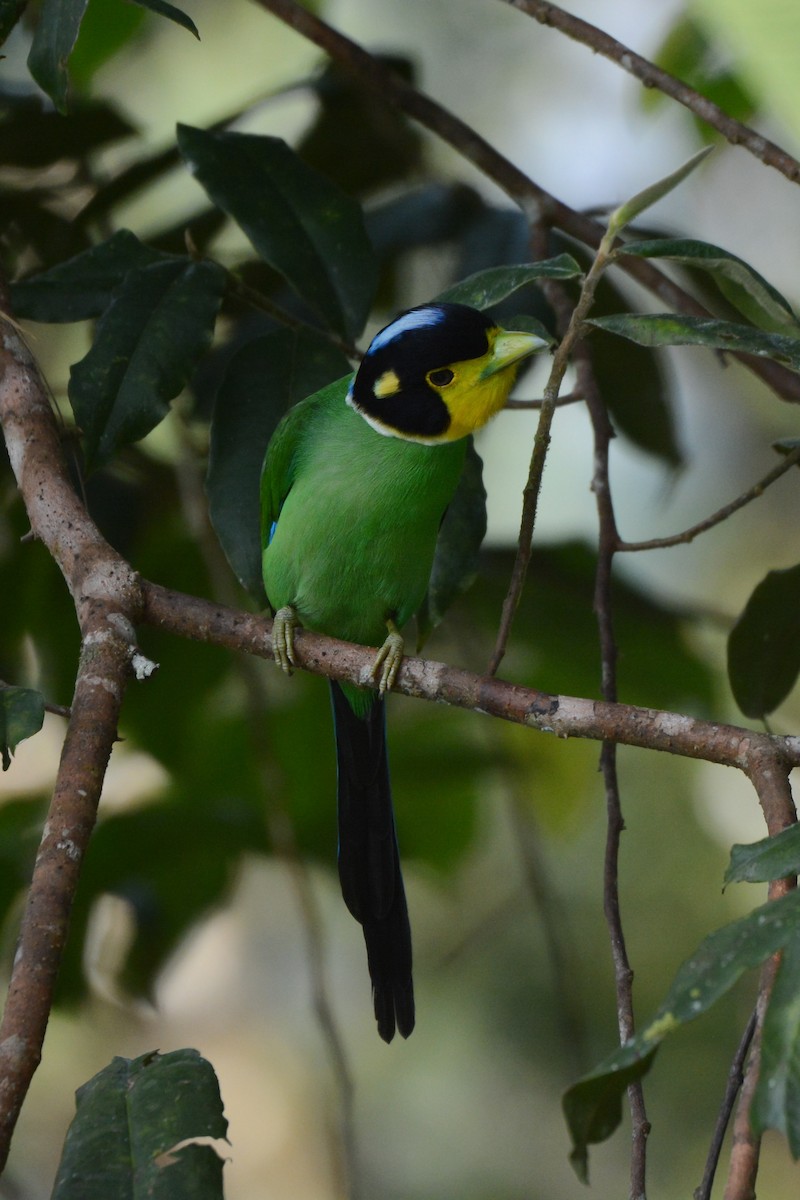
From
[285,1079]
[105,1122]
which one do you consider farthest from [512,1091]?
[105,1122]

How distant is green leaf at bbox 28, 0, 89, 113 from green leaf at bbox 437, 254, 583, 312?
21.6 inches

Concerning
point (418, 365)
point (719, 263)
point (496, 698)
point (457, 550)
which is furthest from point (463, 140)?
point (496, 698)

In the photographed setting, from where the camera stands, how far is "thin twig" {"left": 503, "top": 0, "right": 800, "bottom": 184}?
5.02ft

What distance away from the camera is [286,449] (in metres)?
1.89

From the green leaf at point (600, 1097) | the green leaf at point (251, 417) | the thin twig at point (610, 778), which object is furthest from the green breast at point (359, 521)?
the green leaf at point (600, 1097)

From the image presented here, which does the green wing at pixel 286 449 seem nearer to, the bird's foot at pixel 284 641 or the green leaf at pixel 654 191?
the bird's foot at pixel 284 641

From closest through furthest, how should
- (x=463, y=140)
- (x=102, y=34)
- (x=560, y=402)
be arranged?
(x=560, y=402)
(x=463, y=140)
(x=102, y=34)

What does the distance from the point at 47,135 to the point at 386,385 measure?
908mm

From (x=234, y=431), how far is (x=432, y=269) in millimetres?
954

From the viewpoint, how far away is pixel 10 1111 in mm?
962

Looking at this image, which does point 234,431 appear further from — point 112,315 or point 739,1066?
point 739,1066

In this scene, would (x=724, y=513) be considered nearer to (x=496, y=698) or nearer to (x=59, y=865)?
(x=496, y=698)

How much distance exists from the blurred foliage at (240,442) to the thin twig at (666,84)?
224mm

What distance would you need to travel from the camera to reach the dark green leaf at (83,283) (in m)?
1.77
